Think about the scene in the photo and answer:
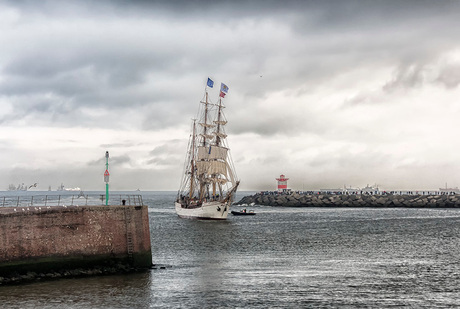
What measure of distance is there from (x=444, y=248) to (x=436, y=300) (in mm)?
21430

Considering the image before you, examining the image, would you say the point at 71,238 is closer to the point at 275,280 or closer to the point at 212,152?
the point at 275,280

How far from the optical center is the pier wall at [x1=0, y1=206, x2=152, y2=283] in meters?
26.2


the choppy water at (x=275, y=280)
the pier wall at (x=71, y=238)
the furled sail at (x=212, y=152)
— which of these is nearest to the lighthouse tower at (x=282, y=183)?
the furled sail at (x=212, y=152)

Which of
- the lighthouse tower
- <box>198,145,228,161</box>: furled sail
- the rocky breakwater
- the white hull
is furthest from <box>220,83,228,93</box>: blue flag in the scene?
the lighthouse tower

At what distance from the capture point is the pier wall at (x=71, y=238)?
86.0 ft

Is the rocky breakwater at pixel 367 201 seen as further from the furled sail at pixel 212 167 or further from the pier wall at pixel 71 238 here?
the pier wall at pixel 71 238

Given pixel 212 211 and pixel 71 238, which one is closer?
pixel 71 238

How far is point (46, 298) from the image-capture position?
23.2 meters

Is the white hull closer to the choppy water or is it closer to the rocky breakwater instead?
the choppy water

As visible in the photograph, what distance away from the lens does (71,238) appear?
90.9 ft

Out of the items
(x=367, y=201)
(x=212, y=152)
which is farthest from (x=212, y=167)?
(x=367, y=201)

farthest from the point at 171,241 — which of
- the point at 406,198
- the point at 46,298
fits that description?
the point at 406,198

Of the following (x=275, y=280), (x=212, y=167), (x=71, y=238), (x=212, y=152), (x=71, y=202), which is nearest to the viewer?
(x=71, y=238)

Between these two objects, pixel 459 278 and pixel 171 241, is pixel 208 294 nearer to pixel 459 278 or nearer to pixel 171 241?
pixel 459 278
